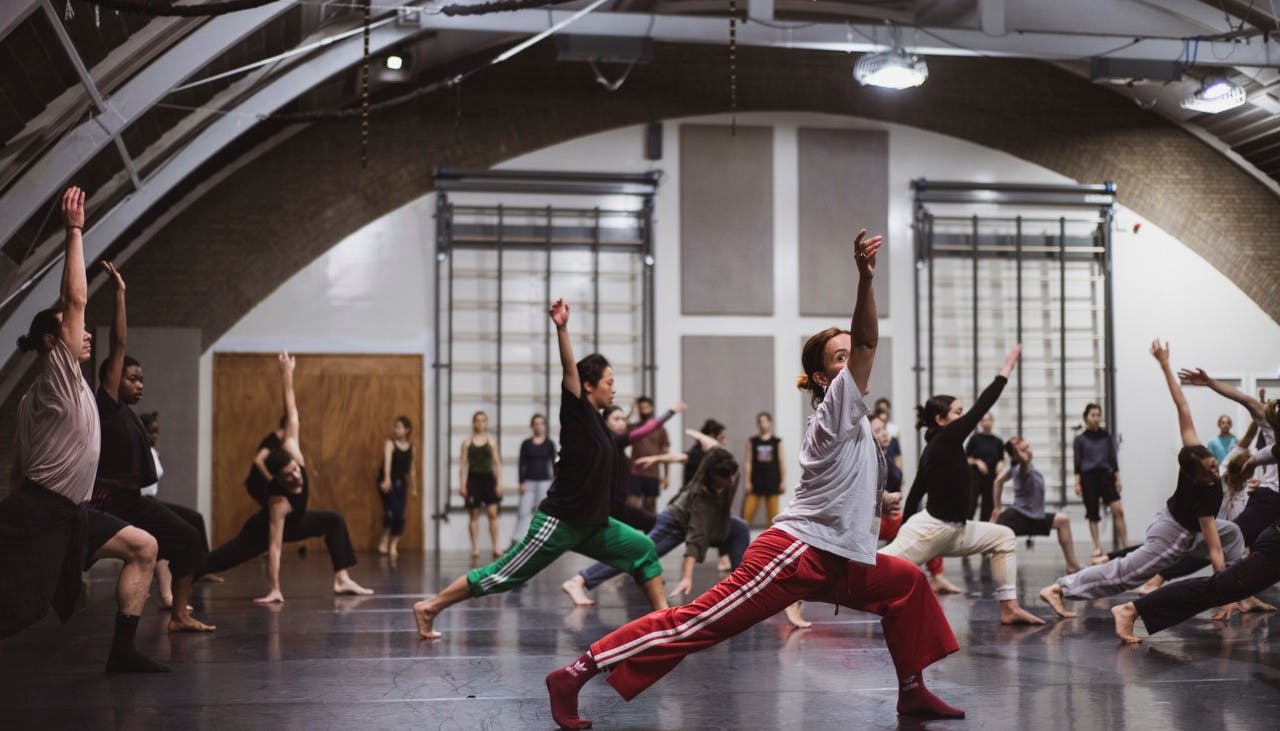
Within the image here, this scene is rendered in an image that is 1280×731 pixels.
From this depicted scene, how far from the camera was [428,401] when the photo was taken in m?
13.6

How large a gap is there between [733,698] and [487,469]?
8219mm

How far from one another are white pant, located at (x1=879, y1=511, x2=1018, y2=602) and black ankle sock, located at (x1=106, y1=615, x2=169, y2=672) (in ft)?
12.0

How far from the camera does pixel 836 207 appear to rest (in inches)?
570

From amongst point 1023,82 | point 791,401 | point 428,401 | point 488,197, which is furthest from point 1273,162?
point 428,401

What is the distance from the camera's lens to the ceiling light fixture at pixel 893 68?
1087cm

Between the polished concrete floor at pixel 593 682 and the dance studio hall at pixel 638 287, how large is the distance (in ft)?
0.35

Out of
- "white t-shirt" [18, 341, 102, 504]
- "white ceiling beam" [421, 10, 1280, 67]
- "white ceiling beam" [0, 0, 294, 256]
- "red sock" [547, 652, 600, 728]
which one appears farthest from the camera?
"white ceiling beam" [421, 10, 1280, 67]

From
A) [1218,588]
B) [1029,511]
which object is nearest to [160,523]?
[1218,588]

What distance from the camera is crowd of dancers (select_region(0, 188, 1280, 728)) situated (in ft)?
13.1

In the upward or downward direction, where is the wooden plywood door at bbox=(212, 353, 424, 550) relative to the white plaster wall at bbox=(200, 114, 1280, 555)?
downward

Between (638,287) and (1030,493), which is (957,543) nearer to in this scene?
(1030,493)

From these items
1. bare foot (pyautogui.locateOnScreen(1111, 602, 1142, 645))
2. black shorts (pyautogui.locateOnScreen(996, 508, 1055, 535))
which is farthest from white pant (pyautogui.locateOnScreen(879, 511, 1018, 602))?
black shorts (pyautogui.locateOnScreen(996, 508, 1055, 535))

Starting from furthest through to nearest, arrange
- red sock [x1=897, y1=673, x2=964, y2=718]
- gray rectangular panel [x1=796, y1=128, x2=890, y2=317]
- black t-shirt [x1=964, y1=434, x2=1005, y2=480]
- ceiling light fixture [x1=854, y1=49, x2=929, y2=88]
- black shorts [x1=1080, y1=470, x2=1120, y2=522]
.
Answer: gray rectangular panel [x1=796, y1=128, x2=890, y2=317] < black t-shirt [x1=964, y1=434, x2=1005, y2=480] < black shorts [x1=1080, y1=470, x2=1120, y2=522] < ceiling light fixture [x1=854, y1=49, x2=929, y2=88] < red sock [x1=897, y1=673, x2=964, y2=718]

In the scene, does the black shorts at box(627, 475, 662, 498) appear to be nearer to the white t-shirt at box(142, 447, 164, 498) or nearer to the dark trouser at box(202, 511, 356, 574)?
the white t-shirt at box(142, 447, 164, 498)
